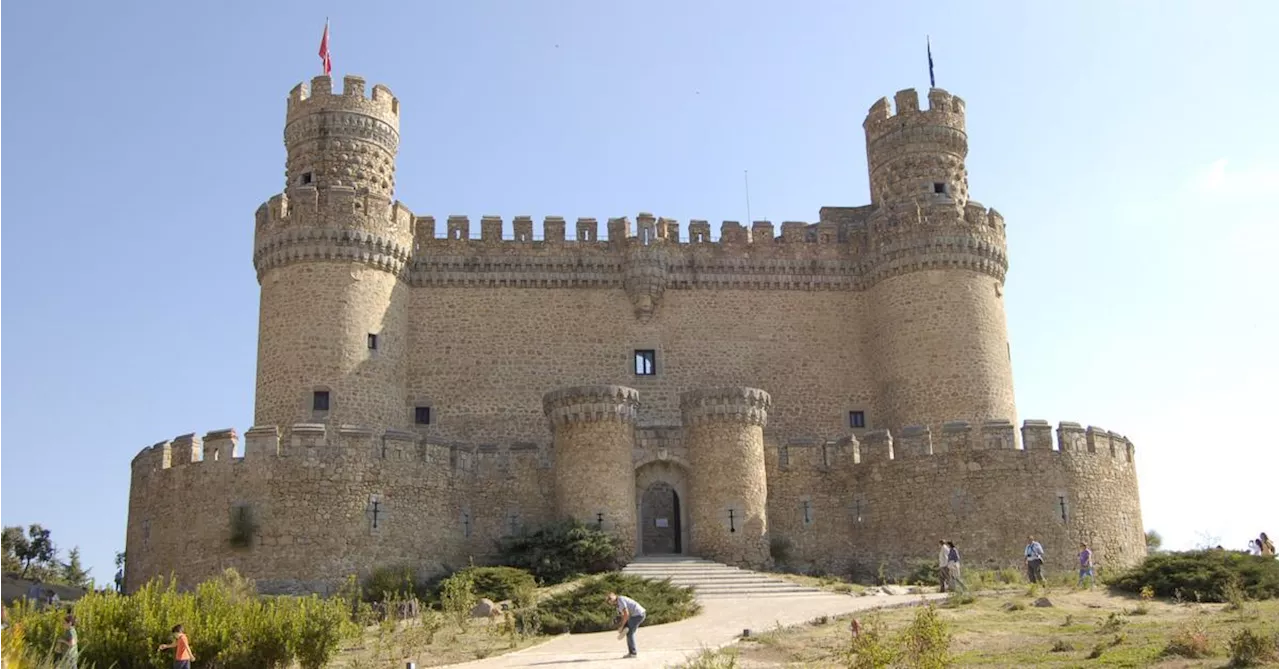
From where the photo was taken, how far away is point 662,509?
96.4 feet

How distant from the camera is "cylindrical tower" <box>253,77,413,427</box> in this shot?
2889 centimetres

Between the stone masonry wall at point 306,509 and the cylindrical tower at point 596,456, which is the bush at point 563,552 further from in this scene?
the stone masonry wall at point 306,509

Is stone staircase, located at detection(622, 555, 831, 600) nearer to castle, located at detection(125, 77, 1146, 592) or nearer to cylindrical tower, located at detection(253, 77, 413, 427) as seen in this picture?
castle, located at detection(125, 77, 1146, 592)

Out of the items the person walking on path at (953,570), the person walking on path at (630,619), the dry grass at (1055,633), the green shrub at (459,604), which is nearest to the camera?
the dry grass at (1055,633)

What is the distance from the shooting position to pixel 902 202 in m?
33.0

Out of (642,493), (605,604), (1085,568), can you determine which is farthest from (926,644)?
(642,493)

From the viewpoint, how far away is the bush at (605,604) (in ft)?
62.5

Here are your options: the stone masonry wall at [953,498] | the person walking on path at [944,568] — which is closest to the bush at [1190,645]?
the person walking on path at [944,568]

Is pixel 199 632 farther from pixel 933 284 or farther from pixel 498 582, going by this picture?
pixel 933 284

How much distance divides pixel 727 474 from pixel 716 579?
3.31 metres

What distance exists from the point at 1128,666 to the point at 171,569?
59.5ft

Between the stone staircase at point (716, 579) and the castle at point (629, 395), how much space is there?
47.8 inches

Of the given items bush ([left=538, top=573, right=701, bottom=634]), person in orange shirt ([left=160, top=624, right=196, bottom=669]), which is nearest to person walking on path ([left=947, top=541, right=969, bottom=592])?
bush ([left=538, top=573, right=701, bottom=634])

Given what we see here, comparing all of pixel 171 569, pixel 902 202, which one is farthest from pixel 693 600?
pixel 902 202
